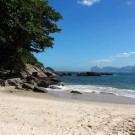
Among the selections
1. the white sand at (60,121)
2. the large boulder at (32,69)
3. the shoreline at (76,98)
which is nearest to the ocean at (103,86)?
the shoreline at (76,98)

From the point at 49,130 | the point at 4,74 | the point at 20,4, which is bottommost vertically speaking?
the point at 49,130

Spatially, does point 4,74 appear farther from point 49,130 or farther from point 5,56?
point 49,130

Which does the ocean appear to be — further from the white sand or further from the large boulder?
the white sand

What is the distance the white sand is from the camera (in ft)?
40.5

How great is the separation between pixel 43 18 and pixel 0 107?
22595 mm

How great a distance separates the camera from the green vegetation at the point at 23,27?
27844 mm

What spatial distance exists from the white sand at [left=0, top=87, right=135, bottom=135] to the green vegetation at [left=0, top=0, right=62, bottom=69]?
12.2m

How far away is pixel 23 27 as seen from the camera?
2902cm

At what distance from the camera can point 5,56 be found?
33938 millimetres

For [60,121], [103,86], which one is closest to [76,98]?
[60,121]

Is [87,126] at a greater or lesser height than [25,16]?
lesser

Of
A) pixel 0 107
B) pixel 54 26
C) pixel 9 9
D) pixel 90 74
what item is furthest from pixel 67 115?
pixel 90 74

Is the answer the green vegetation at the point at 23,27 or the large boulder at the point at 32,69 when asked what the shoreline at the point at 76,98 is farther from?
the large boulder at the point at 32,69

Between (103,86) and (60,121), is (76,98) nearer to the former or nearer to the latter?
(60,121)
